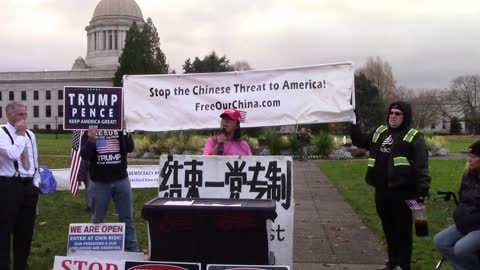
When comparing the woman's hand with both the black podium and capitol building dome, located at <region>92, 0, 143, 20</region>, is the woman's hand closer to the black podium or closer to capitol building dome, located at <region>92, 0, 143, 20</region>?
the black podium

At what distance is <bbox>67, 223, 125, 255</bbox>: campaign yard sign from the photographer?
529 cm

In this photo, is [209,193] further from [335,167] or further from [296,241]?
[335,167]

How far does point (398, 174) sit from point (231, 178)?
174 centimetres

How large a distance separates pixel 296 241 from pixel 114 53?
382ft

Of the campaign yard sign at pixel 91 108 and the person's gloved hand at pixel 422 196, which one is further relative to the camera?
the campaign yard sign at pixel 91 108

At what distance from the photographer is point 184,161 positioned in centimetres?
593

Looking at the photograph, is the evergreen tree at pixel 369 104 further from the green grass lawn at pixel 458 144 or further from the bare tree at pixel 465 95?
the bare tree at pixel 465 95

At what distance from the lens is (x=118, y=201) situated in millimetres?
6715

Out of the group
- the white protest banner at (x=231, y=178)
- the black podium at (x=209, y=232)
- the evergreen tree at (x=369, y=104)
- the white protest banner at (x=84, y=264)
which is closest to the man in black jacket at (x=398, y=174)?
the white protest banner at (x=231, y=178)

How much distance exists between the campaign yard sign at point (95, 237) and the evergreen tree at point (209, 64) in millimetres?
62360

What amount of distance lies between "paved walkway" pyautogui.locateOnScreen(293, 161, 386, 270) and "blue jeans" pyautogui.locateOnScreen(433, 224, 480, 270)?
1.32m

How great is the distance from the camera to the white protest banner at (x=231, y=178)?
5879 mm

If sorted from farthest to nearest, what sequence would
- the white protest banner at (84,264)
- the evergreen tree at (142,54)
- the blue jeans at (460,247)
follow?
the evergreen tree at (142,54) → the blue jeans at (460,247) → the white protest banner at (84,264)

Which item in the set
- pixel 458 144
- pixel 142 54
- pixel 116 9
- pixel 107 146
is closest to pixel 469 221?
pixel 107 146
